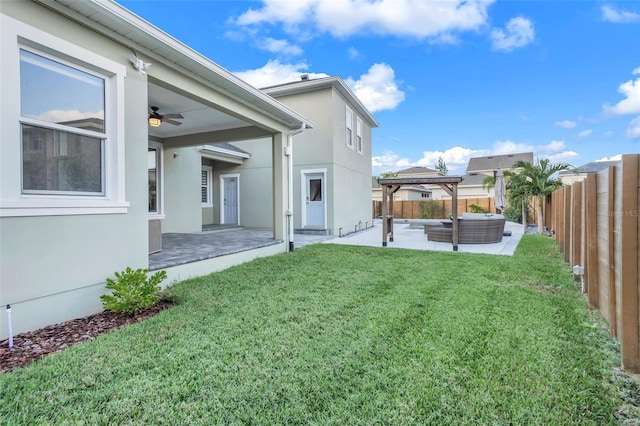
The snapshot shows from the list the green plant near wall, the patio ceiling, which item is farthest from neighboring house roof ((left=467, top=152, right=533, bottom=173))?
the patio ceiling

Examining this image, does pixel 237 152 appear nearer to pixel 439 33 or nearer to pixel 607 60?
pixel 439 33

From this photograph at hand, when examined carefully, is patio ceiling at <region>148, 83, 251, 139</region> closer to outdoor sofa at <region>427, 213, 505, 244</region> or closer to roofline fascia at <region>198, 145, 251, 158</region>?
roofline fascia at <region>198, 145, 251, 158</region>

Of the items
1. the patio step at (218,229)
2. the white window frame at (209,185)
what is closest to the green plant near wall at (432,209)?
the patio step at (218,229)

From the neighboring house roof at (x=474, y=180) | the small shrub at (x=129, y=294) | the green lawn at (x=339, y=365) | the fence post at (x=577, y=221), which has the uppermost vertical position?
the neighboring house roof at (x=474, y=180)

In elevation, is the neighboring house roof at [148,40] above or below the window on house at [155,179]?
above

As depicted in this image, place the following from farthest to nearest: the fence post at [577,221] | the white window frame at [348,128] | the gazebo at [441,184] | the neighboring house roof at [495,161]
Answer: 1. the neighboring house roof at [495,161]
2. the white window frame at [348,128]
3. the gazebo at [441,184]
4. the fence post at [577,221]

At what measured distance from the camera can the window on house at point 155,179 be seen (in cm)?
875

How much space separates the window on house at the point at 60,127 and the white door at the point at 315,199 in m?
8.59

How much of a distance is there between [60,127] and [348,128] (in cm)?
1108

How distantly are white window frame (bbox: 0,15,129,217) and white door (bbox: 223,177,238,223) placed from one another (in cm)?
941

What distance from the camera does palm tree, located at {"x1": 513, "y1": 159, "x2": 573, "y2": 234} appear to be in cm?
1212

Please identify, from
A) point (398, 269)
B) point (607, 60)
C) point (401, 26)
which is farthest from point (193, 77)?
point (607, 60)

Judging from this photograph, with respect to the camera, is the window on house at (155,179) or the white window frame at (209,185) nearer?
the window on house at (155,179)

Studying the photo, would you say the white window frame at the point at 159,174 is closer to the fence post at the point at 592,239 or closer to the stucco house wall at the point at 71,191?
the stucco house wall at the point at 71,191
